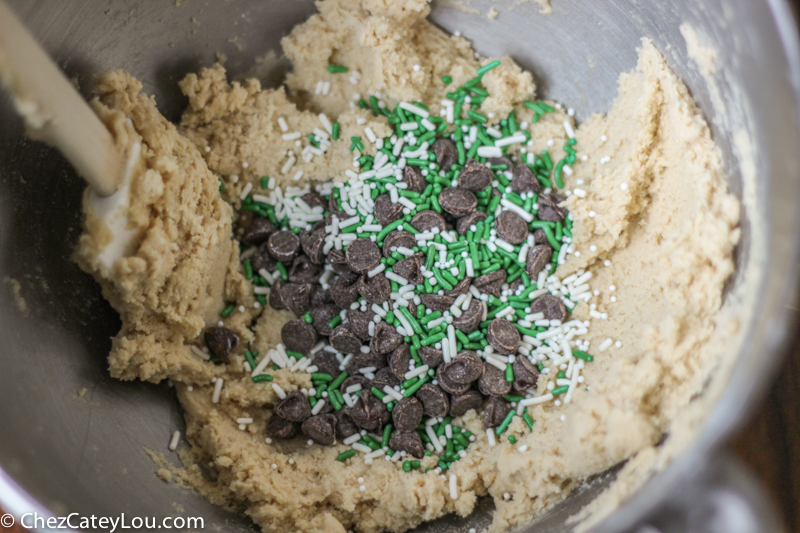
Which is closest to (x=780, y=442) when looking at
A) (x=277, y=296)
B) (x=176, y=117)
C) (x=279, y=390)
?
(x=279, y=390)

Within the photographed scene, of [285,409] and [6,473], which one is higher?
[6,473]

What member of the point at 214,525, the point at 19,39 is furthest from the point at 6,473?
the point at 19,39

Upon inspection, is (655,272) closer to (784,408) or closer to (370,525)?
(784,408)

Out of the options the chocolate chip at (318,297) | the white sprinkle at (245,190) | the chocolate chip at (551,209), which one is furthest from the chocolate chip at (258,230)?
the chocolate chip at (551,209)

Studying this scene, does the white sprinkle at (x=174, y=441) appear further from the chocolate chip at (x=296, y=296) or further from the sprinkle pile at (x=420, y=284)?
the chocolate chip at (x=296, y=296)

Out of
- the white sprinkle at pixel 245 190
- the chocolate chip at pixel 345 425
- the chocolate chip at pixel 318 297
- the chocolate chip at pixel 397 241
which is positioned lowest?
the chocolate chip at pixel 345 425

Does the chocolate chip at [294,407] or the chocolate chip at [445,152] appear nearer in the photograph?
the chocolate chip at [294,407]
